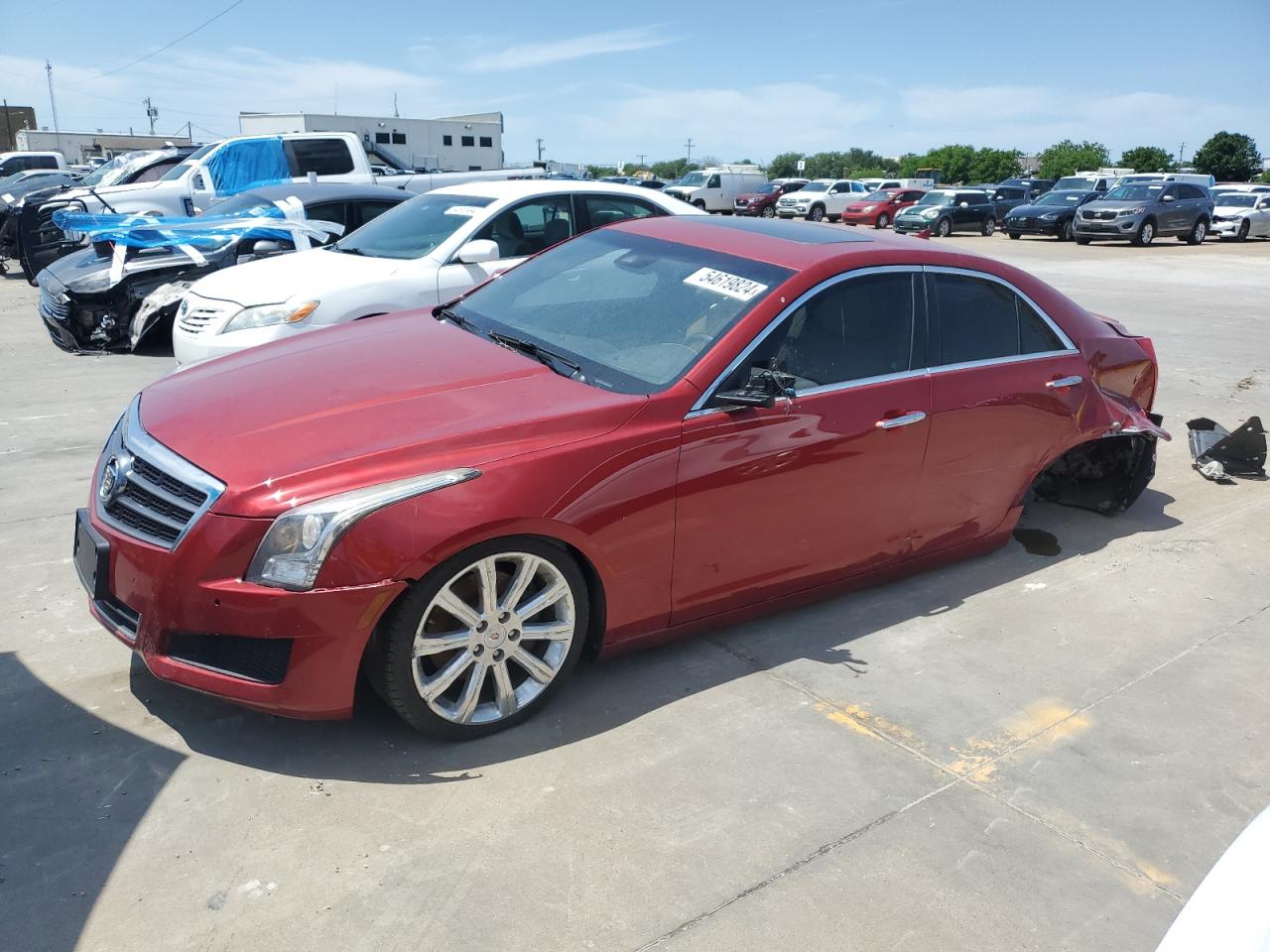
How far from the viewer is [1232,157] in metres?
65.4

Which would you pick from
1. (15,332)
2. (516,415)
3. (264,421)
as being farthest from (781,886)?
(15,332)

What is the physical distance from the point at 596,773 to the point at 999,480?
8.39ft

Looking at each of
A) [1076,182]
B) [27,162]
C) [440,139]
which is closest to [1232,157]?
[1076,182]

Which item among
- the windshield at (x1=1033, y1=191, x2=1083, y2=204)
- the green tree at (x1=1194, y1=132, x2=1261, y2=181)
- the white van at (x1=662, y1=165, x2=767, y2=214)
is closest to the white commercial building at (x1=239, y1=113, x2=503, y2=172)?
the white van at (x1=662, y1=165, x2=767, y2=214)

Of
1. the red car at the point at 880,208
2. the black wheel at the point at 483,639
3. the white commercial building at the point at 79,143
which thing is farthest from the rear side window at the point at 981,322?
the white commercial building at the point at 79,143

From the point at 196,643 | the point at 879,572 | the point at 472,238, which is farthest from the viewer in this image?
the point at 472,238

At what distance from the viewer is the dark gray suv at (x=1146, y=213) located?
2744 centimetres

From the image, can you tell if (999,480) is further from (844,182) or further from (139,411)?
(844,182)

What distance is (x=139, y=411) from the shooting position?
3.63 m

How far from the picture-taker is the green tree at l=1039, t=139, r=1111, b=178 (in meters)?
85.0

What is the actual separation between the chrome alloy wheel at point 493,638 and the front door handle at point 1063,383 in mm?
2774

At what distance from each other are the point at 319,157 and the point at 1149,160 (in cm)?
7355

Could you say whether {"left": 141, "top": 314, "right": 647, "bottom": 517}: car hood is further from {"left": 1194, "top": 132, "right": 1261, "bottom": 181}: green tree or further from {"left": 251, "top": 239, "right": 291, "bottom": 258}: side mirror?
{"left": 1194, "top": 132, "right": 1261, "bottom": 181}: green tree

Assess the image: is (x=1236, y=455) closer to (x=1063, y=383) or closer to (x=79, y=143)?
(x=1063, y=383)
